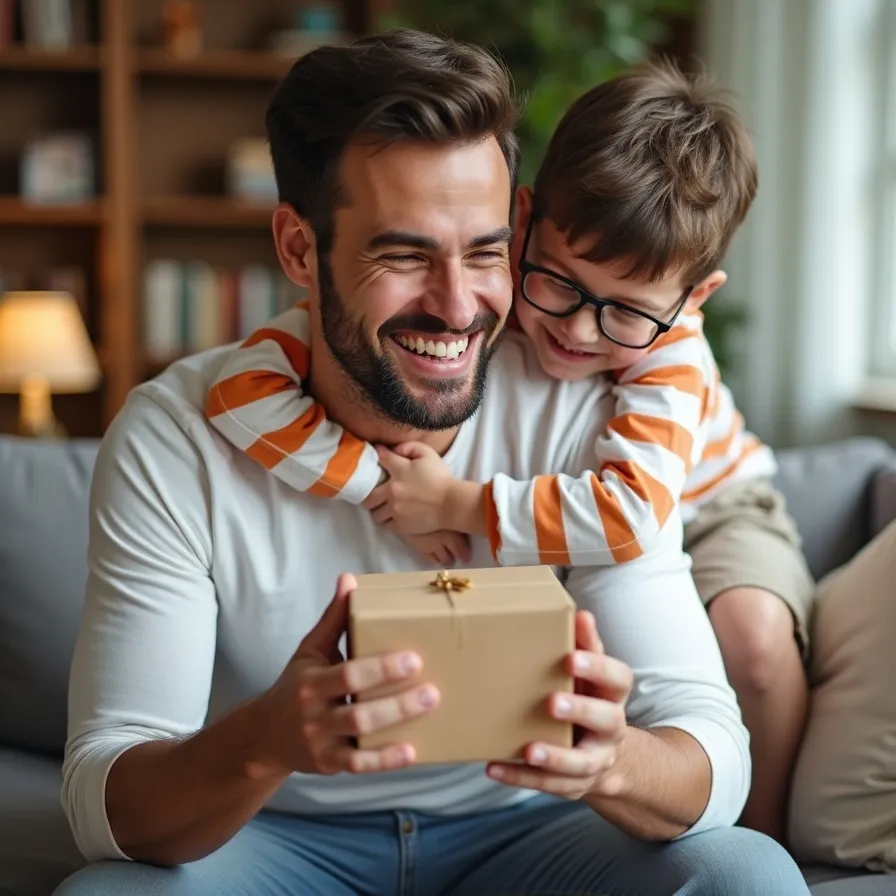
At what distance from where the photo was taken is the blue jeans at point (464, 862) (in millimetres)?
1250

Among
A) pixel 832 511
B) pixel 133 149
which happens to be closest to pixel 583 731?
pixel 832 511

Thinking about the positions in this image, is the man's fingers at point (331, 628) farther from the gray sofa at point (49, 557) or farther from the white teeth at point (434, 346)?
the gray sofa at point (49, 557)

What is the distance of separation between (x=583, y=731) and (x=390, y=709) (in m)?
0.20

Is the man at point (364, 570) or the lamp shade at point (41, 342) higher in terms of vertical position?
the man at point (364, 570)

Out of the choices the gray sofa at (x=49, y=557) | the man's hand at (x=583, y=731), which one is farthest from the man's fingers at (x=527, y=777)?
the gray sofa at (x=49, y=557)

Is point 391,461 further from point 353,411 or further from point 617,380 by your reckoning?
point 617,380

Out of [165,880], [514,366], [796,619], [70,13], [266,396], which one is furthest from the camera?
[70,13]

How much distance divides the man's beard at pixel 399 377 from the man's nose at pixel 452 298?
0.09 ft

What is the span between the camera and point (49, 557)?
6.40ft

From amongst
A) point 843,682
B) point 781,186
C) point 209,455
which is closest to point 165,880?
point 209,455

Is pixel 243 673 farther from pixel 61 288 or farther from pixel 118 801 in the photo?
pixel 61 288

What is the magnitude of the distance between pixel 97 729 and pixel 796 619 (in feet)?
3.18

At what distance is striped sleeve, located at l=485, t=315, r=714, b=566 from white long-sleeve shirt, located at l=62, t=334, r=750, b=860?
6cm

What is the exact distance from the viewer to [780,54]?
12.2ft
